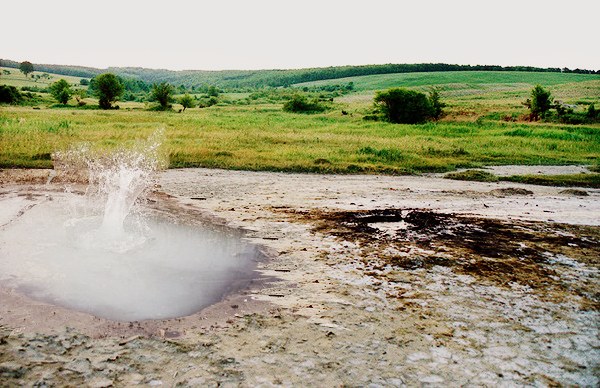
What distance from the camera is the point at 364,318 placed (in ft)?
20.9

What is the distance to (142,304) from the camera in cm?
668

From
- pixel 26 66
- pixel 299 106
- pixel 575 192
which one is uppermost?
pixel 26 66

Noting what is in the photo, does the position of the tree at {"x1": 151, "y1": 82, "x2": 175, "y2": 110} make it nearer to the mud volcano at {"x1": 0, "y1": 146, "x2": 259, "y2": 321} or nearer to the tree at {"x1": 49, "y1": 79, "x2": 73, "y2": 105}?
the tree at {"x1": 49, "y1": 79, "x2": 73, "y2": 105}

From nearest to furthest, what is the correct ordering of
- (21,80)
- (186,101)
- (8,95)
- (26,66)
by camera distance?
(8,95)
(186,101)
(21,80)
(26,66)

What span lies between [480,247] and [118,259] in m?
6.95

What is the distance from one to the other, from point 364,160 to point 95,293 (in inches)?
663

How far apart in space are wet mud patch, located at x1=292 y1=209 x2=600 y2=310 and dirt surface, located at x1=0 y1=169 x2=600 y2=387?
4 cm

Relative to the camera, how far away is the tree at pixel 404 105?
44781mm

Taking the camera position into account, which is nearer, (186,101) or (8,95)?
(8,95)

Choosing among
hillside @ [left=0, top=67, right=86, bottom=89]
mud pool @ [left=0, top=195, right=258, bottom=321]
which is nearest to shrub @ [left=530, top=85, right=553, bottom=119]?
mud pool @ [left=0, top=195, right=258, bottom=321]

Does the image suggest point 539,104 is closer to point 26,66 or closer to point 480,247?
point 480,247

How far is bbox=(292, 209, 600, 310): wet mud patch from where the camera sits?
8.05 meters

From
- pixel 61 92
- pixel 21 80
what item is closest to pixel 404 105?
pixel 61 92

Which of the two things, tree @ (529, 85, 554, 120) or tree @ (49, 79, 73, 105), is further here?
tree @ (49, 79, 73, 105)
